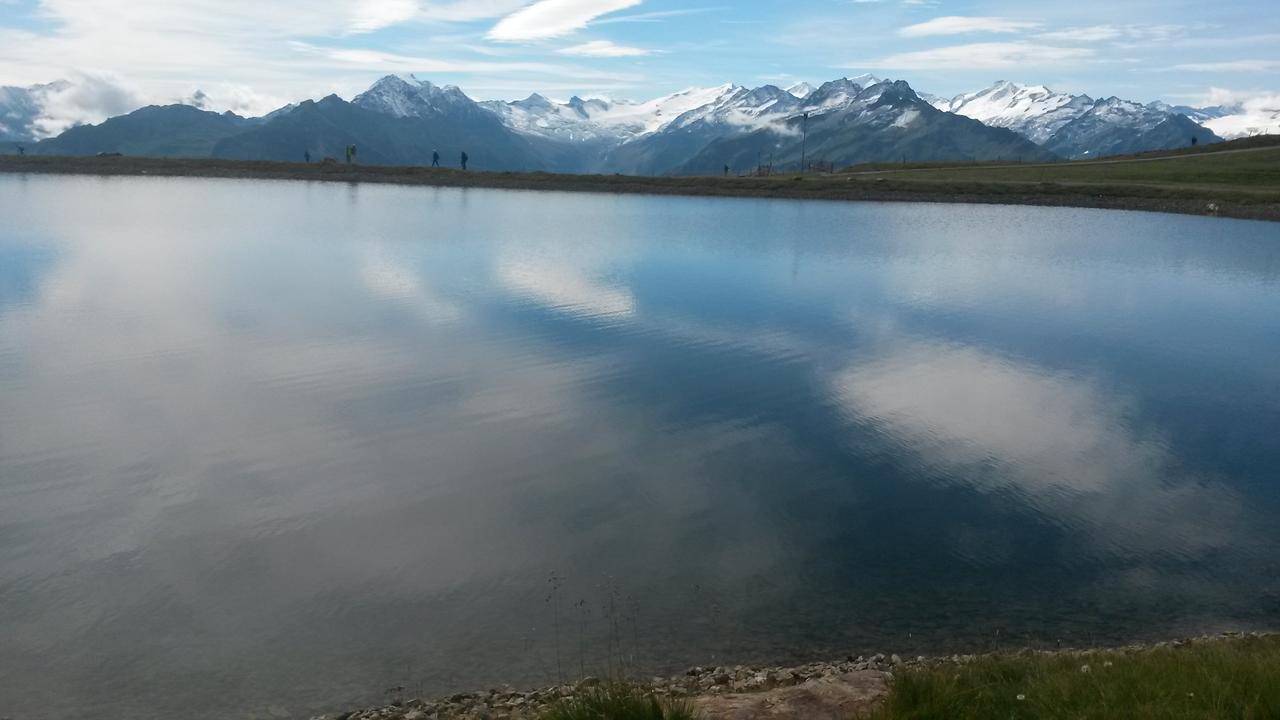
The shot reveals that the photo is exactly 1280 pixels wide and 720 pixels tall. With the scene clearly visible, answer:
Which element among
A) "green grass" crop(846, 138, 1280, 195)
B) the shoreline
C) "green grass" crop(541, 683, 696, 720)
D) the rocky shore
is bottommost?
the rocky shore

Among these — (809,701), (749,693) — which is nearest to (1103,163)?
(749,693)

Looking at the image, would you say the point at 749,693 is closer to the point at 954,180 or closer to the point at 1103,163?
the point at 954,180

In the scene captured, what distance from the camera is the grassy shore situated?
117500mm

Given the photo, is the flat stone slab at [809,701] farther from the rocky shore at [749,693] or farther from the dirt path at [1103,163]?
the dirt path at [1103,163]

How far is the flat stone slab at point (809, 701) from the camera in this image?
11.2 metres

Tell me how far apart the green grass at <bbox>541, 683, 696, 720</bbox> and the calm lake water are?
157 inches

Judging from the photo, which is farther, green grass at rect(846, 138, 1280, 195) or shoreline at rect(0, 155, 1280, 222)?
green grass at rect(846, 138, 1280, 195)

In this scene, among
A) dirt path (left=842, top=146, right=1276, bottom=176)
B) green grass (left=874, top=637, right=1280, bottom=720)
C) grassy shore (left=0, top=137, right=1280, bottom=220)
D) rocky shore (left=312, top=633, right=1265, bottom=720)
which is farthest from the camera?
dirt path (left=842, top=146, right=1276, bottom=176)

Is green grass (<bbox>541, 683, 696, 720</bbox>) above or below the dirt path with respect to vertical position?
below

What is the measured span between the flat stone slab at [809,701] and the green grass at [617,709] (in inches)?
41.8

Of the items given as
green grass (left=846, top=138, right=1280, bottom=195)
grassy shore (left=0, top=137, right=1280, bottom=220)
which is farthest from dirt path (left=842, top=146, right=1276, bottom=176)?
grassy shore (left=0, top=137, right=1280, bottom=220)

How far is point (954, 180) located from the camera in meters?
138

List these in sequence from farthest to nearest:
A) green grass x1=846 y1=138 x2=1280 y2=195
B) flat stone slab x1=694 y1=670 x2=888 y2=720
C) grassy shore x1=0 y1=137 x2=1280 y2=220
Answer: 1. green grass x1=846 y1=138 x2=1280 y2=195
2. grassy shore x1=0 y1=137 x2=1280 y2=220
3. flat stone slab x1=694 y1=670 x2=888 y2=720

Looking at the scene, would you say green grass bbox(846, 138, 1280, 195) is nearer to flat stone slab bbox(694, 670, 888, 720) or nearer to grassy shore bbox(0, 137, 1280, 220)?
grassy shore bbox(0, 137, 1280, 220)
